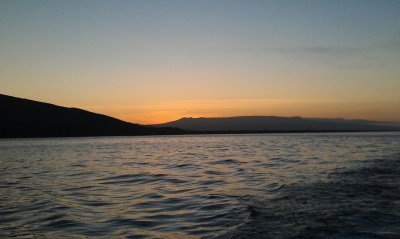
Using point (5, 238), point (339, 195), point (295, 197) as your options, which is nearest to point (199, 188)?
point (295, 197)

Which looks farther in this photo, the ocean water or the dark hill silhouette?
the dark hill silhouette

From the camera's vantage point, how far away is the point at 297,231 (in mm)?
9750

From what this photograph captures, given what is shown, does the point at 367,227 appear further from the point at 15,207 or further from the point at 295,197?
the point at 15,207

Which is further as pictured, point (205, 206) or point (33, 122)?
point (33, 122)

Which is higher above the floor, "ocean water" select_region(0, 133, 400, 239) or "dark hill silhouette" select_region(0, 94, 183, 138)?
"dark hill silhouette" select_region(0, 94, 183, 138)

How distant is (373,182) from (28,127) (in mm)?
169971

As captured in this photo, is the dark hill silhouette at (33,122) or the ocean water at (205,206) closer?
the ocean water at (205,206)

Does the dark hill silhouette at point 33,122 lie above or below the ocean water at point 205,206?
above

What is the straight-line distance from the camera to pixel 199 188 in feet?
58.5

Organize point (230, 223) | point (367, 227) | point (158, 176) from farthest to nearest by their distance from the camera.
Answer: point (158, 176) < point (230, 223) < point (367, 227)

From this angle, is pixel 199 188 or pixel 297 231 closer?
pixel 297 231

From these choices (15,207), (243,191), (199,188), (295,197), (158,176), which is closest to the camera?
(15,207)

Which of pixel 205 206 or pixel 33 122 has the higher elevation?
pixel 33 122

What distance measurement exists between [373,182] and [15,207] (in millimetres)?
16081
